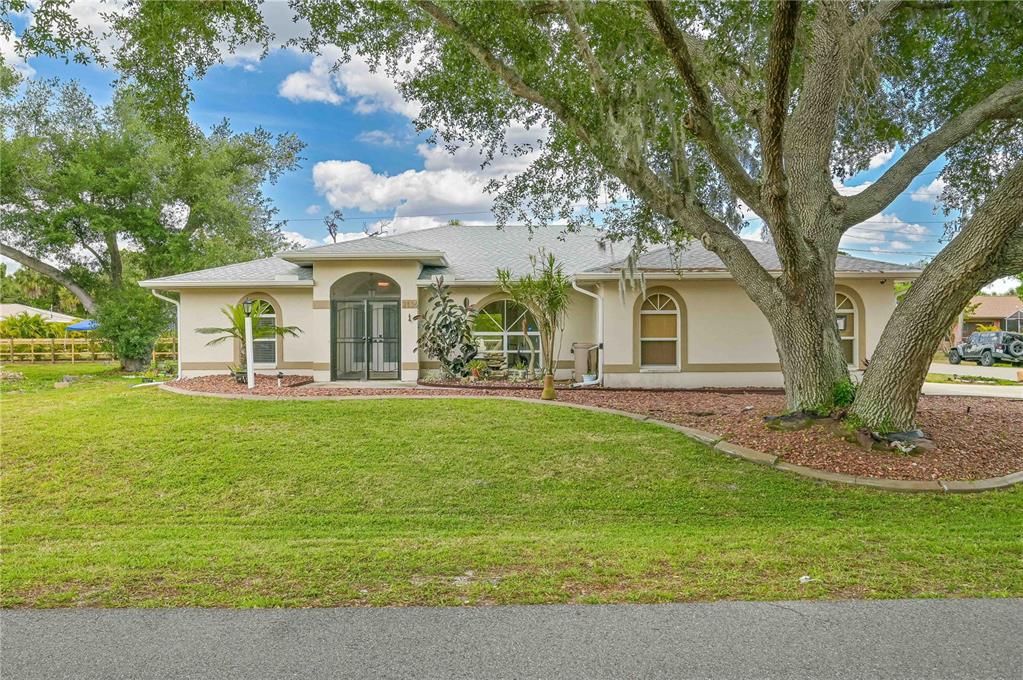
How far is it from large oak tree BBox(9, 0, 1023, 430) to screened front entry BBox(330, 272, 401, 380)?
5.45 metres

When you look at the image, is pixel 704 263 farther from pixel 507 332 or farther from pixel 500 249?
pixel 500 249

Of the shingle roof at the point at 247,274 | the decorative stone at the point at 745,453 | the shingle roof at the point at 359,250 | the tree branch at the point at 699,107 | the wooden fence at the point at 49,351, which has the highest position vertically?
the tree branch at the point at 699,107

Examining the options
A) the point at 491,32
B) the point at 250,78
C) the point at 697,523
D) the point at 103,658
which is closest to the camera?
the point at 103,658

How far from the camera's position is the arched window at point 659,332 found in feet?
44.4

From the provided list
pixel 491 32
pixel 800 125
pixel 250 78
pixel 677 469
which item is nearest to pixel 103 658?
pixel 677 469

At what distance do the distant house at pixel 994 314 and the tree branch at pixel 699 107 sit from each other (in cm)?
4296

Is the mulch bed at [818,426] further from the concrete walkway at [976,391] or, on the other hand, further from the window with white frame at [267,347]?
the window with white frame at [267,347]

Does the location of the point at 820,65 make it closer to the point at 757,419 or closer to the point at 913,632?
the point at 757,419

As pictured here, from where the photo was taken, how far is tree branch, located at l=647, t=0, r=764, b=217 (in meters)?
Answer: 5.55

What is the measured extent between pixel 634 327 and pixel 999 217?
7307 millimetres

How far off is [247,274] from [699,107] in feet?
40.6

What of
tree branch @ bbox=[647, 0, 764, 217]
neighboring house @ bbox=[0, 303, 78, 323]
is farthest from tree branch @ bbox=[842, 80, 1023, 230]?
neighboring house @ bbox=[0, 303, 78, 323]

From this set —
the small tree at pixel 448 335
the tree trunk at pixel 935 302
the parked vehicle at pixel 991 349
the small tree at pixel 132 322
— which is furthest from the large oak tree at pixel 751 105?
the parked vehicle at pixel 991 349

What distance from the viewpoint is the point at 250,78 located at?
13.0 metres
